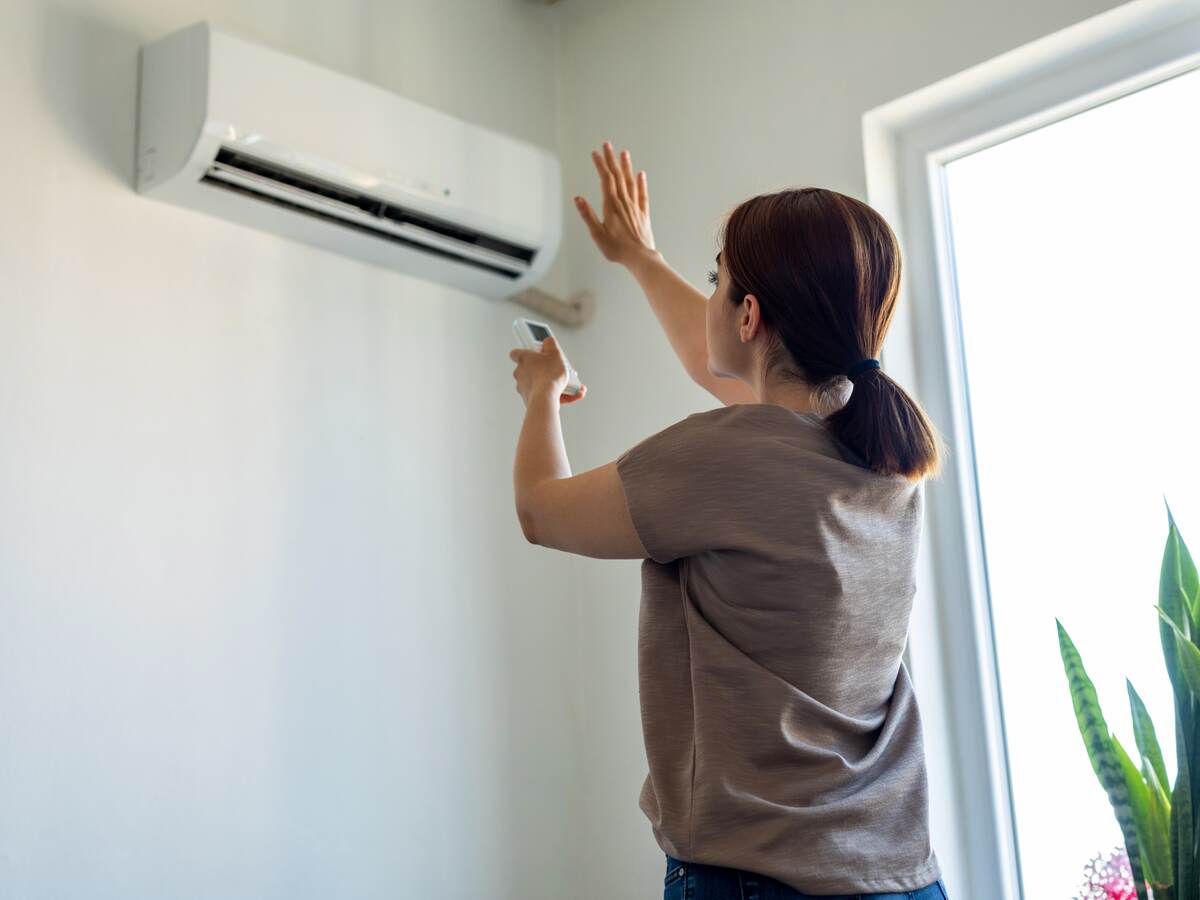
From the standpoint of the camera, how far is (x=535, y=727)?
2307 millimetres

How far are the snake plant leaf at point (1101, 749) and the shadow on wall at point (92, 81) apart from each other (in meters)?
1.67

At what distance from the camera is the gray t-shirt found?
3.26 feet

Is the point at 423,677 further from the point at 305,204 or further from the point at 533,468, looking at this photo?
the point at 533,468

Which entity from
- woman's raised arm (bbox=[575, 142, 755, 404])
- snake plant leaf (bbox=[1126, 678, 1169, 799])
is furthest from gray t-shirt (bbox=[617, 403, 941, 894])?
snake plant leaf (bbox=[1126, 678, 1169, 799])

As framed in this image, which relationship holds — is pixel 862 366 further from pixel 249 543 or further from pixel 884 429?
pixel 249 543

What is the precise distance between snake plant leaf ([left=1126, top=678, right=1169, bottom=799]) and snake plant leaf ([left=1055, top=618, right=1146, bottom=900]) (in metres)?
0.04

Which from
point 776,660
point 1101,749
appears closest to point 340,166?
point 776,660

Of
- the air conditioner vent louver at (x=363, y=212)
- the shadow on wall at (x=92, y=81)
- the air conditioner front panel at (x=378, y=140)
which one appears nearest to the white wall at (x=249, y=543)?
the shadow on wall at (x=92, y=81)

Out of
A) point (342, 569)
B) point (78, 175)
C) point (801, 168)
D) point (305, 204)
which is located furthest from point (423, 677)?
point (801, 168)

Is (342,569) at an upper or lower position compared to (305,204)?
lower

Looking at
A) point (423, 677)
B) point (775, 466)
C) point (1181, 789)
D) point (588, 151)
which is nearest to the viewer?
point (775, 466)

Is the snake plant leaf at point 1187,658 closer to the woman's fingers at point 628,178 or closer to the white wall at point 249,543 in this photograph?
the woman's fingers at point 628,178

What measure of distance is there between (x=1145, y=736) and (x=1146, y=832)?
0.44ft

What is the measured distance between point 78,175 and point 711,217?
3.86 feet
